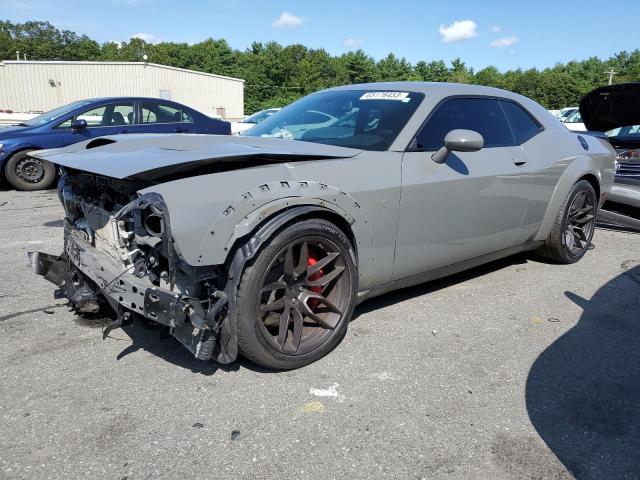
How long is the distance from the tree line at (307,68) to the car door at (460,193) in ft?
182

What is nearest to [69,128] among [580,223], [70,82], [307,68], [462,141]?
[462,141]

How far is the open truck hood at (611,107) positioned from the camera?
6.64 meters

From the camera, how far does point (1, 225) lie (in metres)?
6.23

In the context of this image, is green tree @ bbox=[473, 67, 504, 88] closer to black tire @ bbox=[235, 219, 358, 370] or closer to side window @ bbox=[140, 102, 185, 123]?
side window @ bbox=[140, 102, 185, 123]

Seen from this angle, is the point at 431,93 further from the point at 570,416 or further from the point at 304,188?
the point at 570,416

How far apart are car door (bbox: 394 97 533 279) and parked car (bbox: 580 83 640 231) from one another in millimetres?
2809

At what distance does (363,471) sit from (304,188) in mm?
1361

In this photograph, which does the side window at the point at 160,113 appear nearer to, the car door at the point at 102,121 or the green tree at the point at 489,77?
the car door at the point at 102,121

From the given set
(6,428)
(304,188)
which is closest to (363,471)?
(304,188)

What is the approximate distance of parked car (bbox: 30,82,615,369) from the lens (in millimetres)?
2539

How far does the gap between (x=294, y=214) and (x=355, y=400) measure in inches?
37.8

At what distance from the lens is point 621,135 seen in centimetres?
755

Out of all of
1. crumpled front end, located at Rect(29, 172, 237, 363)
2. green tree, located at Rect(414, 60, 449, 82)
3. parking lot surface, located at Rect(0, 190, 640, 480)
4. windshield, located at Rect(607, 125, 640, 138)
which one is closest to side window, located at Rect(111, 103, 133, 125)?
parking lot surface, located at Rect(0, 190, 640, 480)

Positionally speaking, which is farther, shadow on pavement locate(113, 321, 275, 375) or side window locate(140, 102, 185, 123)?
side window locate(140, 102, 185, 123)
